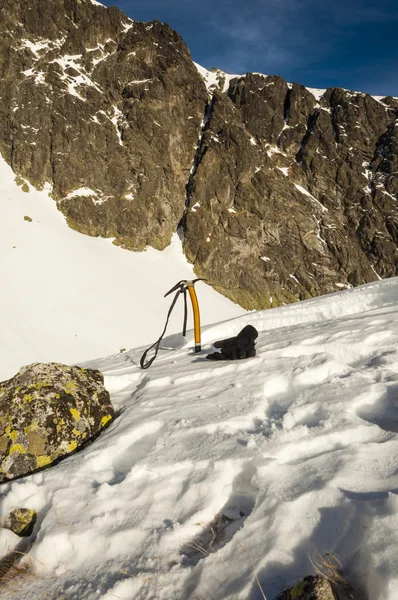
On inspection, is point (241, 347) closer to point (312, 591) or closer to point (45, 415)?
point (45, 415)

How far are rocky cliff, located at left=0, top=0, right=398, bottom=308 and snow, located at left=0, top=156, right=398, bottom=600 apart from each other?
95.8 feet

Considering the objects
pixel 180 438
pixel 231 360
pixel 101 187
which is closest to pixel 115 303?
pixel 101 187

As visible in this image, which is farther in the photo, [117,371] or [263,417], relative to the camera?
[117,371]

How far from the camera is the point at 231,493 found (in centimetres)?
212

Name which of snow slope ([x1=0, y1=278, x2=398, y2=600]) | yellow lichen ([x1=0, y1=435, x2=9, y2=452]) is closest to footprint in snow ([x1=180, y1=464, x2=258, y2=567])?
snow slope ([x1=0, y1=278, x2=398, y2=600])

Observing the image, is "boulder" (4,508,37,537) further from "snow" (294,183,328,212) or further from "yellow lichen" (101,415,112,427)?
"snow" (294,183,328,212)

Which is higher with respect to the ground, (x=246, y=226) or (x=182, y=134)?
(x=182, y=134)

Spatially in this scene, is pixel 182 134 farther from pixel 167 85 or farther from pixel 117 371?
pixel 117 371

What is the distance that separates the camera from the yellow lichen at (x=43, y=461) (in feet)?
9.52

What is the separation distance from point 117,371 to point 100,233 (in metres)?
27.6

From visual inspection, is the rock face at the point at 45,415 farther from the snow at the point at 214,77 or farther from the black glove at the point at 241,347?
the snow at the point at 214,77

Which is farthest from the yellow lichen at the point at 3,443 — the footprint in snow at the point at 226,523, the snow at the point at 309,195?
the snow at the point at 309,195

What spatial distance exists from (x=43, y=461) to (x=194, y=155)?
142ft

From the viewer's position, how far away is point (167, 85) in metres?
39.8
